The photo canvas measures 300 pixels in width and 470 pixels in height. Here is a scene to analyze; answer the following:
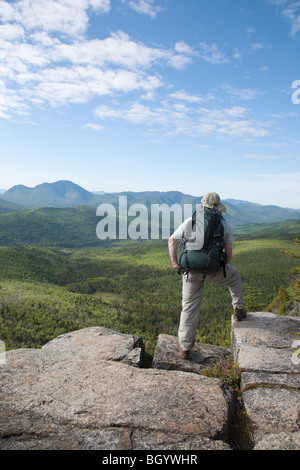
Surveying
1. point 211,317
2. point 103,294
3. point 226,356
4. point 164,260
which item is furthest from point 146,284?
point 226,356

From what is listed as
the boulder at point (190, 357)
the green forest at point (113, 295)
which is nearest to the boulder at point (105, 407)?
the boulder at point (190, 357)

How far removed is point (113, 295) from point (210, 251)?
113 m

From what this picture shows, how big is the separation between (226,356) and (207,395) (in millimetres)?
2993

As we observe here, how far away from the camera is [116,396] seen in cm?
503

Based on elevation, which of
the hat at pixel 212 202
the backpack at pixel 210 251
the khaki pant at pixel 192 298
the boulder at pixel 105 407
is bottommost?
the boulder at pixel 105 407

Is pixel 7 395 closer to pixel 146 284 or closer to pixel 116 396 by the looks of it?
pixel 116 396

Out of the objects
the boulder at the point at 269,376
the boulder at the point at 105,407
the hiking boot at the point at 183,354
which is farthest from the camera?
the hiking boot at the point at 183,354

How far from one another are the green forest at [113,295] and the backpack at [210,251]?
4.28m

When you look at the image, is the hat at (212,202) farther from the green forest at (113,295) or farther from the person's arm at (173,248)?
the green forest at (113,295)

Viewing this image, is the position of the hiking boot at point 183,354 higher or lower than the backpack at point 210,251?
lower

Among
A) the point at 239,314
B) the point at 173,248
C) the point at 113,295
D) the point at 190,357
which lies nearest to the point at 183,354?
the point at 190,357

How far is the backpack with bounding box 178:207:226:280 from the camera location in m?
6.37

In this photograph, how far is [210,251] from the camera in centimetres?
637

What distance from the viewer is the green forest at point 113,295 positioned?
52609 millimetres
